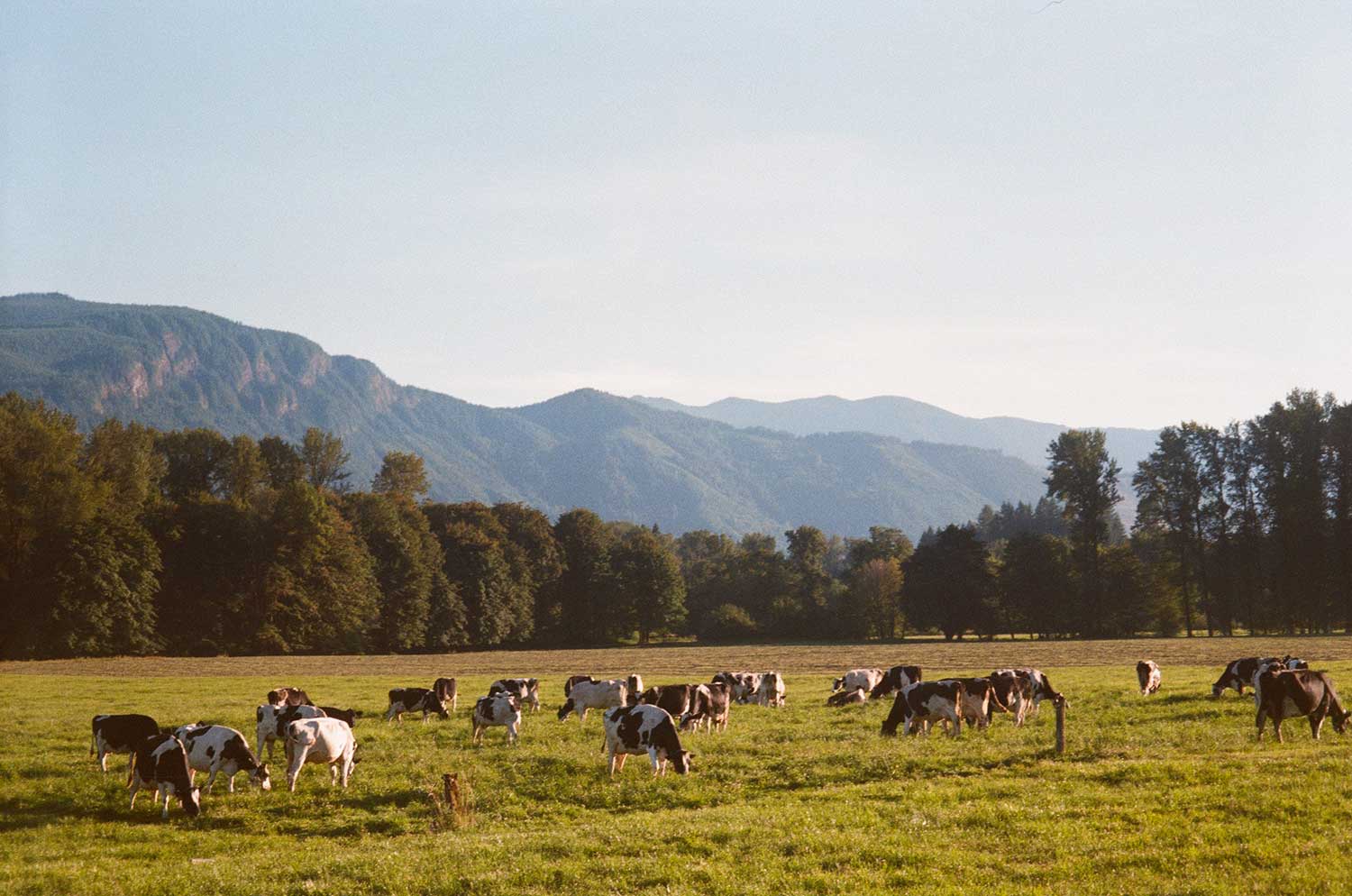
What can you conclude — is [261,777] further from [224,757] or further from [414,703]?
[414,703]

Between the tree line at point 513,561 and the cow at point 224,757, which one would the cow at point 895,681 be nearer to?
the cow at point 224,757

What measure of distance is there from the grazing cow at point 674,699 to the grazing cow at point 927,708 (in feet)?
19.0

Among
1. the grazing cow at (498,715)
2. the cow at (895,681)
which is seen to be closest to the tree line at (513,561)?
the grazing cow at (498,715)

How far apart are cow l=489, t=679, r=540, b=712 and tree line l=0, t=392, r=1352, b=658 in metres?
48.9

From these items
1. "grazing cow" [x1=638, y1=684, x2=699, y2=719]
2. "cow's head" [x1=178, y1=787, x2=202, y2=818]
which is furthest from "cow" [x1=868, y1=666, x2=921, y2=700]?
"cow's head" [x1=178, y1=787, x2=202, y2=818]

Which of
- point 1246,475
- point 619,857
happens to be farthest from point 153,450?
point 1246,475

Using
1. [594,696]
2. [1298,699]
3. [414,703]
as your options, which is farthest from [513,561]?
[1298,699]

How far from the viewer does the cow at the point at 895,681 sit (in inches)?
1389

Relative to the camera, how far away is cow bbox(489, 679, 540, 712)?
3444 centimetres

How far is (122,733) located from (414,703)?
1118cm

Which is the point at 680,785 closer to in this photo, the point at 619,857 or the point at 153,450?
the point at 619,857

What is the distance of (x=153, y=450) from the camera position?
98.4 meters

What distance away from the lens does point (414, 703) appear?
1268 inches

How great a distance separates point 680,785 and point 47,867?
427 inches
